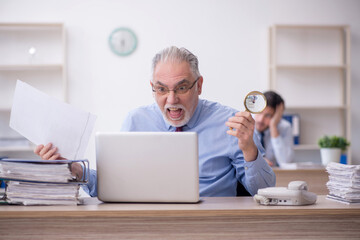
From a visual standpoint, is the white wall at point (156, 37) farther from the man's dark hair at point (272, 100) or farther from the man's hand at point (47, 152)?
the man's hand at point (47, 152)

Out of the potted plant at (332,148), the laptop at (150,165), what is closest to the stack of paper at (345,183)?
the laptop at (150,165)

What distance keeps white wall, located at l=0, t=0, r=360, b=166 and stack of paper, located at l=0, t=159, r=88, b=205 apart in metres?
3.42

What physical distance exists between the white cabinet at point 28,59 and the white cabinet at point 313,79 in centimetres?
239

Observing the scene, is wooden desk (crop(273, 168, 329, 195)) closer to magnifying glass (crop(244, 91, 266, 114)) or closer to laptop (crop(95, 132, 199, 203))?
magnifying glass (crop(244, 91, 266, 114))

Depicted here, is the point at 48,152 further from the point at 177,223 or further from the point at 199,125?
the point at 199,125

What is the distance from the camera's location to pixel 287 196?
5.01ft

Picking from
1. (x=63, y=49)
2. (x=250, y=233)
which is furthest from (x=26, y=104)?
(x=63, y=49)

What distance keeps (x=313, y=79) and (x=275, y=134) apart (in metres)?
1.08

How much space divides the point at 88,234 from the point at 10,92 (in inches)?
150

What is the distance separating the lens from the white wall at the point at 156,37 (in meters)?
4.99

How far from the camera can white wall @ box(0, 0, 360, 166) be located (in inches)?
196

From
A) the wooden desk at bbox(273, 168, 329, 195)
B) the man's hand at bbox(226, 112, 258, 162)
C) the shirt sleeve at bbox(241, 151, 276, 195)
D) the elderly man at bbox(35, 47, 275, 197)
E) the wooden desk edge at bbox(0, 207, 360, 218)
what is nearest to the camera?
the wooden desk edge at bbox(0, 207, 360, 218)

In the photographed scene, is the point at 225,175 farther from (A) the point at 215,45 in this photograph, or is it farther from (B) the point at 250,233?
(A) the point at 215,45

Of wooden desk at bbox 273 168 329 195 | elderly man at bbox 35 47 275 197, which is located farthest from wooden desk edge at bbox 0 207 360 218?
wooden desk at bbox 273 168 329 195
